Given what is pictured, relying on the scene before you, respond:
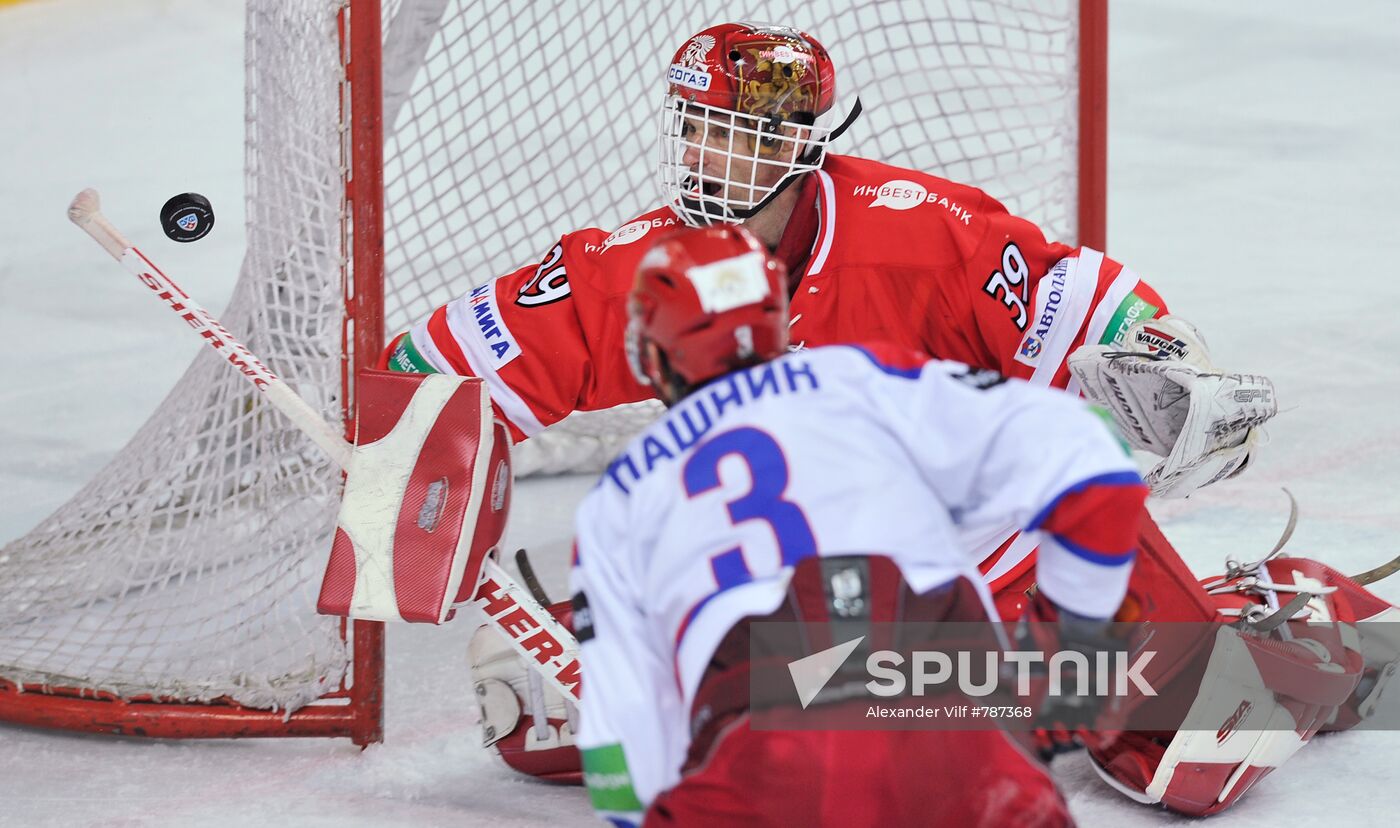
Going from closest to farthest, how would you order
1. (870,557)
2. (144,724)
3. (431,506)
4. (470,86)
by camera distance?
(870,557), (431,506), (144,724), (470,86)

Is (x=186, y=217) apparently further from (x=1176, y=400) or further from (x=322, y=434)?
(x=1176, y=400)

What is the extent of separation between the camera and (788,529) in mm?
1420

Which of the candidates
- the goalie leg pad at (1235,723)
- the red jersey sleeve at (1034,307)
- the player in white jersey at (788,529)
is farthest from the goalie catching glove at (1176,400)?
the player in white jersey at (788,529)

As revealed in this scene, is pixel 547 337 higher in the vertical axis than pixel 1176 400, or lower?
higher

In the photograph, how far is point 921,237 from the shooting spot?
221cm

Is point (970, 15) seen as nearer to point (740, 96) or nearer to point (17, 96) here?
point (740, 96)

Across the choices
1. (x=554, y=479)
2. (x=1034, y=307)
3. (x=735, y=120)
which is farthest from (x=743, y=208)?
(x=554, y=479)

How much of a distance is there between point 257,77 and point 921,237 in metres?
0.99

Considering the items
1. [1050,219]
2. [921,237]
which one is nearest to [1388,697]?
[921,237]

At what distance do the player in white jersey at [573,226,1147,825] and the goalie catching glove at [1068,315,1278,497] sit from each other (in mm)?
690

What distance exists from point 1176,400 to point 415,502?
0.98 metres

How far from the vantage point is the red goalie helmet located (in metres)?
1.46

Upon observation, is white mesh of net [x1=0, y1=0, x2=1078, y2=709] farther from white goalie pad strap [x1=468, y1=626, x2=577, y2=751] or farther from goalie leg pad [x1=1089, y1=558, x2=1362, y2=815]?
goalie leg pad [x1=1089, y1=558, x2=1362, y2=815]

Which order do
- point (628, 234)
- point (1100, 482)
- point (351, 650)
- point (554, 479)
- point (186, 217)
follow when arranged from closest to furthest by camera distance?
1. point (1100, 482)
2. point (186, 217)
3. point (628, 234)
4. point (351, 650)
5. point (554, 479)
